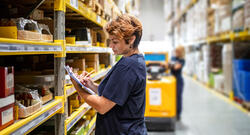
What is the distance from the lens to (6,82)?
3.98ft

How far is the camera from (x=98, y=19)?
291 centimetres

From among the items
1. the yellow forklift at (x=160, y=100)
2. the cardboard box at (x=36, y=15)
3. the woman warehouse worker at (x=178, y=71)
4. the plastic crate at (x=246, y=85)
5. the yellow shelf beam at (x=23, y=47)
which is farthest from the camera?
the plastic crate at (x=246, y=85)

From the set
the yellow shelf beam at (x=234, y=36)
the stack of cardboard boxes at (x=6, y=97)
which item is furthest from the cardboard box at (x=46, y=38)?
the yellow shelf beam at (x=234, y=36)

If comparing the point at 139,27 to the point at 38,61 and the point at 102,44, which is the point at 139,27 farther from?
the point at 102,44

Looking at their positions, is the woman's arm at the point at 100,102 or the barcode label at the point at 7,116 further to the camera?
the woman's arm at the point at 100,102

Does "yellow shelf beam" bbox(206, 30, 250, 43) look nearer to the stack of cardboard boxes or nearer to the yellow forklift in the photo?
the yellow forklift

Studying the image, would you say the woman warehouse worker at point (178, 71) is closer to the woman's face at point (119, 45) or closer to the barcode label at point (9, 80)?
the woman's face at point (119, 45)

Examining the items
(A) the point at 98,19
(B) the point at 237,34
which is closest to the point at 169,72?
(B) the point at 237,34

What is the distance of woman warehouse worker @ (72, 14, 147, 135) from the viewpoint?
59.4 inches

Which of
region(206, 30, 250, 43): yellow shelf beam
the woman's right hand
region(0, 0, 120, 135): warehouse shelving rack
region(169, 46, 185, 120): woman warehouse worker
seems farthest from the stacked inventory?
region(206, 30, 250, 43): yellow shelf beam

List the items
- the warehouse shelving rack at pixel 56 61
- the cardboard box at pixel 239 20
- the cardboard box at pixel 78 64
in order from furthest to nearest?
the cardboard box at pixel 239 20
the cardboard box at pixel 78 64
the warehouse shelving rack at pixel 56 61

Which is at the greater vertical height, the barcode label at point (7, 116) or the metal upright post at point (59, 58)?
the metal upright post at point (59, 58)

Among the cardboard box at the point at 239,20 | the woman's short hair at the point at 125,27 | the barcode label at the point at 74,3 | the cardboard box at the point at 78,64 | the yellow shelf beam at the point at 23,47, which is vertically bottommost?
the cardboard box at the point at 78,64

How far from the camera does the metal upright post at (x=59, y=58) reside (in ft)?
5.80
